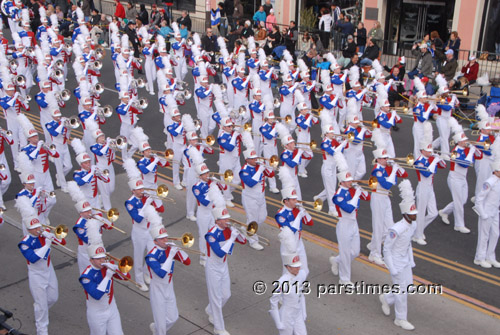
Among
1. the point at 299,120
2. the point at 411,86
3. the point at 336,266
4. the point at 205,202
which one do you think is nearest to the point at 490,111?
the point at 411,86

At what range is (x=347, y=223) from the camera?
34.5ft

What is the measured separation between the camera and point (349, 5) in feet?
92.8

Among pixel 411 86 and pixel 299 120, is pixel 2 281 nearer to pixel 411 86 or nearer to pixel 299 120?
pixel 299 120

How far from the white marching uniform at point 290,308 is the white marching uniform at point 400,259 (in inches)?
66.1

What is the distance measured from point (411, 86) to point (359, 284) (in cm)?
1166

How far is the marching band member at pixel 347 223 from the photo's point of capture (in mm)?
10383

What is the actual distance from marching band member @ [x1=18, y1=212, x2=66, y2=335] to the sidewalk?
0.45 metres

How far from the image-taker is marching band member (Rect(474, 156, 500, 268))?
36.7ft

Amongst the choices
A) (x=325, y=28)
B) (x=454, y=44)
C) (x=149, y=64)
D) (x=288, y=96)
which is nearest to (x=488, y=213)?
(x=288, y=96)

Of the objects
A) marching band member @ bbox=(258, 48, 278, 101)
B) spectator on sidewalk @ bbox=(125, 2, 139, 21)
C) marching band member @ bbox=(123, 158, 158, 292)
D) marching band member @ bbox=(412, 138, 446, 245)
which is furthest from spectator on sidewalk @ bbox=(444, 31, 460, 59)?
marching band member @ bbox=(123, 158, 158, 292)

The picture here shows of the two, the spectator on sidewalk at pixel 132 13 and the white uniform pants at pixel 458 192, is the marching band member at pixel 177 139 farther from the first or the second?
the spectator on sidewalk at pixel 132 13

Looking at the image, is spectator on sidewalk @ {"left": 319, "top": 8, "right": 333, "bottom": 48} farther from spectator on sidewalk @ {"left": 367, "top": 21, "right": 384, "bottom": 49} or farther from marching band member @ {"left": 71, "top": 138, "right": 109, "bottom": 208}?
marching band member @ {"left": 71, "top": 138, "right": 109, "bottom": 208}

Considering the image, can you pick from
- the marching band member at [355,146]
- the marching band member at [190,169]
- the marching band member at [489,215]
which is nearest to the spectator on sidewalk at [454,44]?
the marching band member at [355,146]

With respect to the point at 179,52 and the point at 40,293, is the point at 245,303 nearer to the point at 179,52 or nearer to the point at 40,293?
the point at 40,293
